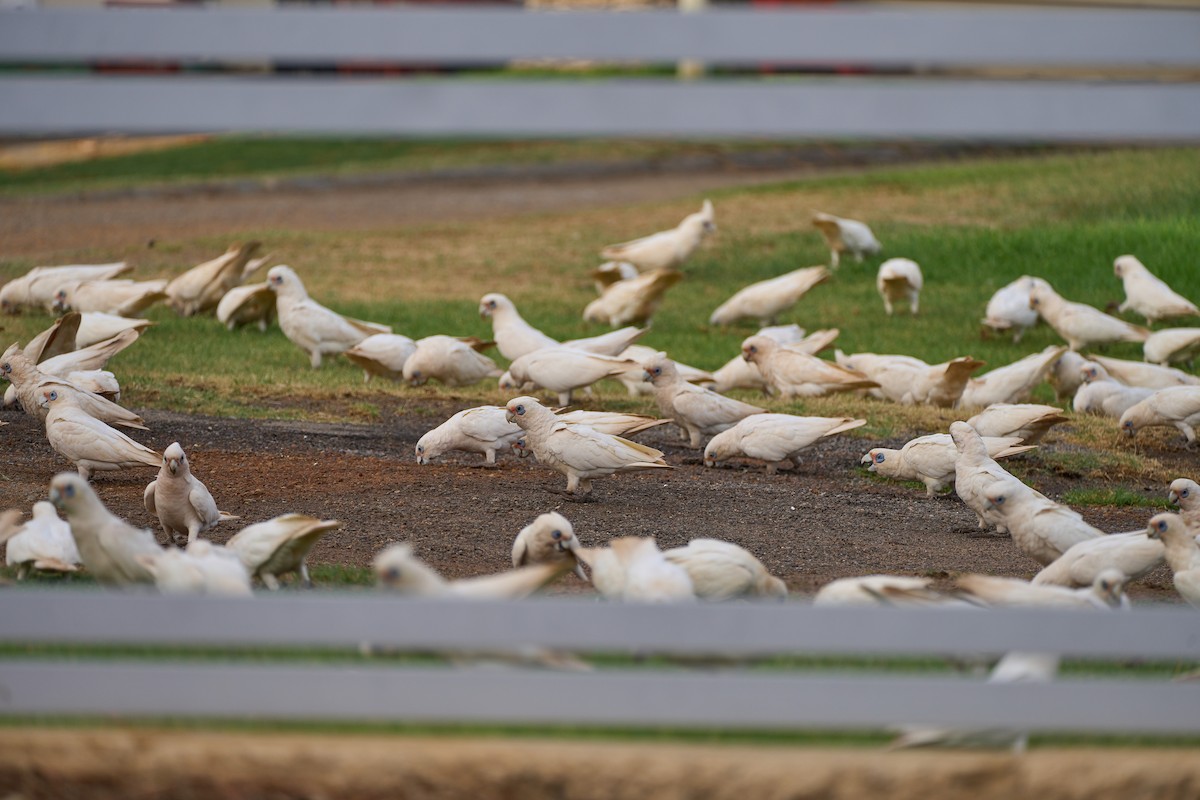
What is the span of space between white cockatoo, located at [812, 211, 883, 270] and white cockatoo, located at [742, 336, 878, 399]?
4.36 meters

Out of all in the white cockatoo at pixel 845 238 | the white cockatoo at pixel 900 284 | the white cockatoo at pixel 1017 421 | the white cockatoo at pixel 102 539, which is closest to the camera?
the white cockatoo at pixel 102 539

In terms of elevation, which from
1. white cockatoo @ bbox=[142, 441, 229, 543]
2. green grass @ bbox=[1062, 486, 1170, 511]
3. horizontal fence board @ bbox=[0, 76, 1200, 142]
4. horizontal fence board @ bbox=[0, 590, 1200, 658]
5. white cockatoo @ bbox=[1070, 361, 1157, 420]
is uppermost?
horizontal fence board @ bbox=[0, 76, 1200, 142]

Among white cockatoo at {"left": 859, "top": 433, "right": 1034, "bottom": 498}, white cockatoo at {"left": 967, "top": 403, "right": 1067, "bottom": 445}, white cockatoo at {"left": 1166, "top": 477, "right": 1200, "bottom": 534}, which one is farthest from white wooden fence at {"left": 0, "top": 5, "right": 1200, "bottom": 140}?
white cockatoo at {"left": 967, "top": 403, "right": 1067, "bottom": 445}

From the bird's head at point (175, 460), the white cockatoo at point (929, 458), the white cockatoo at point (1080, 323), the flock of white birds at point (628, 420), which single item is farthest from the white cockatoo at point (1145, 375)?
the bird's head at point (175, 460)

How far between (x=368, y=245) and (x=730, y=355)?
5.67 meters

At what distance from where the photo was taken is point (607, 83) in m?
2.73

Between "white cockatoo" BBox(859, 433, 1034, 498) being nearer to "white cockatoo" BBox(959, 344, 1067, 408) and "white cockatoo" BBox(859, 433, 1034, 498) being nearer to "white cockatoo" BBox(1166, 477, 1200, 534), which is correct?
"white cockatoo" BBox(1166, 477, 1200, 534)

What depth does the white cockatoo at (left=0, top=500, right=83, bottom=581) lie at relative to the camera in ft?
15.0

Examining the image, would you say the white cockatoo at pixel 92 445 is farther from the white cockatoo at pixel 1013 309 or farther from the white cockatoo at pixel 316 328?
the white cockatoo at pixel 1013 309

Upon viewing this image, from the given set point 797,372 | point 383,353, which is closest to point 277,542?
point 383,353

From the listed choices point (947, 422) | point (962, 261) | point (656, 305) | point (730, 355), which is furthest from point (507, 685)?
point (962, 261)

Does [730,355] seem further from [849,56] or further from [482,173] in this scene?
[482,173]

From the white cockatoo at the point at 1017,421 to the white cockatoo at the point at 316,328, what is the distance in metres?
4.16

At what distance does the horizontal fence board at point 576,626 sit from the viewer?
2691mm
